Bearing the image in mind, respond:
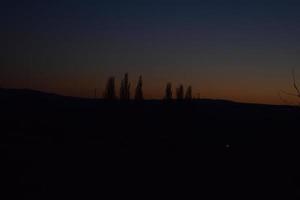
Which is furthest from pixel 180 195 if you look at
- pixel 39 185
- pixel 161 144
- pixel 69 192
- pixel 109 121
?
pixel 109 121

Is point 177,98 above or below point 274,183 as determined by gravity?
above

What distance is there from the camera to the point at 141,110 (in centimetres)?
4466

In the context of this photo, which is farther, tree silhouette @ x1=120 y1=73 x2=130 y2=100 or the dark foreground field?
tree silhouette @ x1=120 y1=73 x2=130 y2=100

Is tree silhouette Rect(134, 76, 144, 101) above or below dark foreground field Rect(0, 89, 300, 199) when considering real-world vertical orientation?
above

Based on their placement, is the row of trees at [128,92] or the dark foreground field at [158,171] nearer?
the dark foreground field at [158,171]

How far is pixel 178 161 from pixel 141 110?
23997 mm

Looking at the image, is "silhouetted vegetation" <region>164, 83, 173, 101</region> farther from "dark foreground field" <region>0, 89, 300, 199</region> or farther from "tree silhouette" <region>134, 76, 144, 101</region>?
"dark foreground field" <region>0, 89, 300, 199</region>

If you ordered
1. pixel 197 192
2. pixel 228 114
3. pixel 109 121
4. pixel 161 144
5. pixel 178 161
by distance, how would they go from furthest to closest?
pixel 228 114, pixel 109 121, pixel 161 144, pixel 178 161, pixel 197 192

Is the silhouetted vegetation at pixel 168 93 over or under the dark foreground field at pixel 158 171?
over

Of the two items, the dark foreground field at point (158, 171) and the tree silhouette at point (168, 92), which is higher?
the tree silhouette at point (168, 92)

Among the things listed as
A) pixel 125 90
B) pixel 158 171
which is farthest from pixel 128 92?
pixel 158 171

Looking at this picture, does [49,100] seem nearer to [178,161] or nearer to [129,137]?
[129,137]

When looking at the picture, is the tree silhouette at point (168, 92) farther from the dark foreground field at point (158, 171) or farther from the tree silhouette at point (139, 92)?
the dark foreground field at point (158, 171)

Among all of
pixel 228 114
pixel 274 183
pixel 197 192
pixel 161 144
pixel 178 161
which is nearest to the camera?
pixel 197 192
